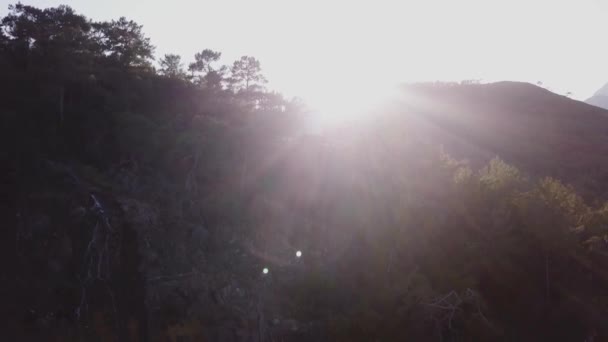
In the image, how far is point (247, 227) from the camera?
1708cm

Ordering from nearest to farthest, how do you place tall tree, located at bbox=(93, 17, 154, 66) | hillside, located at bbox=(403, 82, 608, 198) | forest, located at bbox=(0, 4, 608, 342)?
forest, located at bbox=(0, 4, 608, 342) → tall tree, located at bbox=(93, 17, 154, 66) → hillside, located at bbox=(403, 82, 608, 198)

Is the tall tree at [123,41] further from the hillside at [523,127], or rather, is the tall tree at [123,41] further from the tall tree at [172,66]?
the hillside at [523,127]

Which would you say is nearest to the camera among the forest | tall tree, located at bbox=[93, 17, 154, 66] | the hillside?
the forest

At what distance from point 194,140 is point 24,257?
732cm

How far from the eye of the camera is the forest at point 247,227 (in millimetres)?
13539

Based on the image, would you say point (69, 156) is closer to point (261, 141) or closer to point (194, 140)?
point (194, 140)

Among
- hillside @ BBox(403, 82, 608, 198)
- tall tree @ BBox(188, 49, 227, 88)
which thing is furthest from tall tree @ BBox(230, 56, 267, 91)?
hillside @ BBox(403, 82, 608, 198)

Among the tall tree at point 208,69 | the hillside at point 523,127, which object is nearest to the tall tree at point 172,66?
the tall tree at point 208,69

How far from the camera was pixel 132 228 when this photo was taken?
607 inches

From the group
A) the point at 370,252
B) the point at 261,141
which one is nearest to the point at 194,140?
the point at 261,141

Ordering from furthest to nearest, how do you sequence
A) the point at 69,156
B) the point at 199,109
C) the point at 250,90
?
the point at 250,90 < the point at 199,109 < the point at 69,156

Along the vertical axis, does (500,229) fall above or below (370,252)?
above

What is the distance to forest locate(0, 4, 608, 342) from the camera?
13.5 metres

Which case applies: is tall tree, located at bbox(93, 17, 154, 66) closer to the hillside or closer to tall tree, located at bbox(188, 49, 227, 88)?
tall tree, located at bbox(188, 49, 227, 88)
